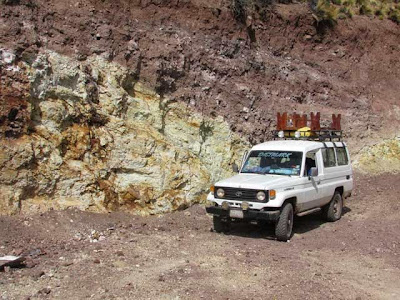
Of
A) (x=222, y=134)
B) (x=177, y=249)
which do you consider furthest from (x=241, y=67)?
(x=177, y=249)

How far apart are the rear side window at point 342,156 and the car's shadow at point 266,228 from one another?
4.68ft

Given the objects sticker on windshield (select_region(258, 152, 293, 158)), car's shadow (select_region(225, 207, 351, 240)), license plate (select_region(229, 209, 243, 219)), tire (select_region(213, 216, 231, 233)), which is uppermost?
sticker on windshield (select_region(258, 152, 293, 158))

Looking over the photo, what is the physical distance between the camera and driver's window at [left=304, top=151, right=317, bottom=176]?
9550 millimetres

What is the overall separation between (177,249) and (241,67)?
8556 mm

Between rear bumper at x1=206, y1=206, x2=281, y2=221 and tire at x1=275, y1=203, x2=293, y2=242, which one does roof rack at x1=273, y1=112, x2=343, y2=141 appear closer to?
tire at x1=275, y1=203, x2=293, y2=242

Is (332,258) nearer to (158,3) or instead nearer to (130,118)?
(130,118)

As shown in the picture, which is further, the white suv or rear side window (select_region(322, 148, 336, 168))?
rear side window (select_region(322, 148, 336, 168))

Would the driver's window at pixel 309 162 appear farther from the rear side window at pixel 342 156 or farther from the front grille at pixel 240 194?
the front grille at pixel 240 194

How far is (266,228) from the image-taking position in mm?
9742

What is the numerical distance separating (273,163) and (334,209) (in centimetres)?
225

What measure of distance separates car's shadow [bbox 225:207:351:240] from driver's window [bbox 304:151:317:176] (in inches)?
52.5

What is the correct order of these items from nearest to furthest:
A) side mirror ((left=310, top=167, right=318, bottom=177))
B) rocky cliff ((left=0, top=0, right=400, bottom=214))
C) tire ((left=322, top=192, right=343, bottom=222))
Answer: rocky cliff ((left=0, top=0, right=400, bottom=214)) → side mirror ((left=310, top=167, right=318, bottom=177)) → tire ((left=322, top=192, right=343, bottom=222))

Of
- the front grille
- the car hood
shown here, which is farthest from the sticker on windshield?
the front grille

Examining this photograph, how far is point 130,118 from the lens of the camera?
1109cm
